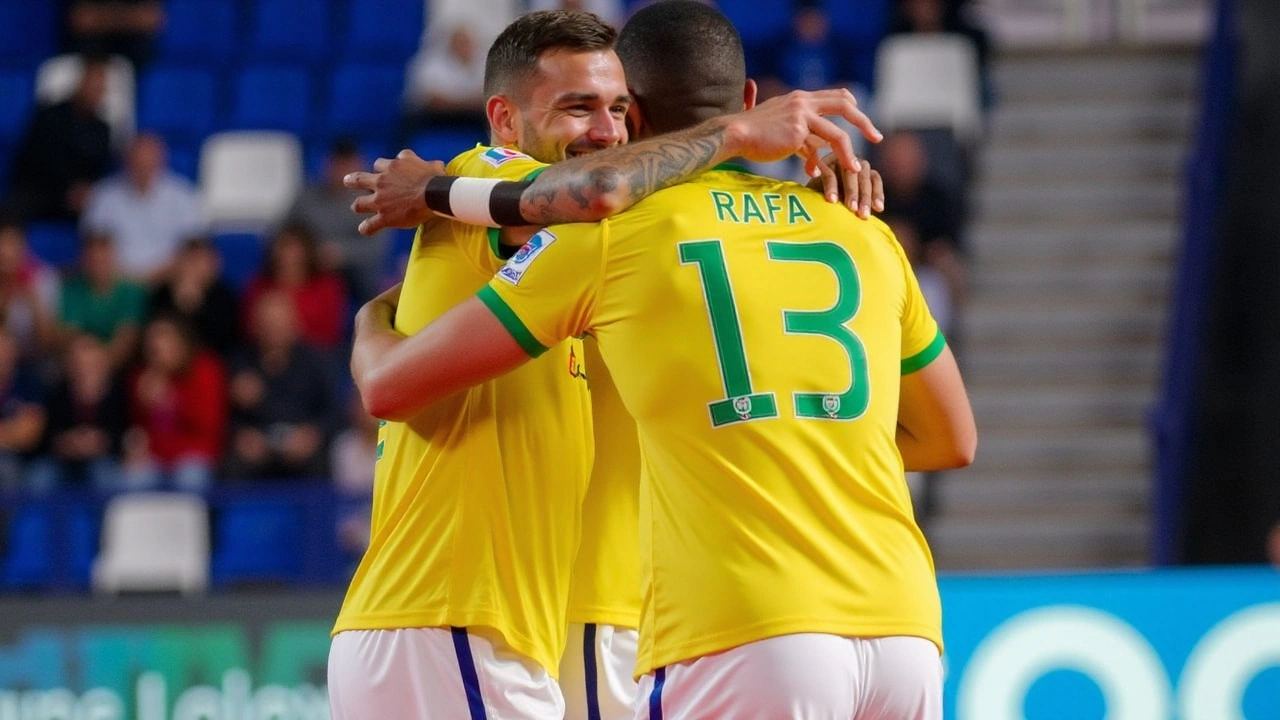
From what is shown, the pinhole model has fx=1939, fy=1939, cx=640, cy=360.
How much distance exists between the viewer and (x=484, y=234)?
394 centimetres

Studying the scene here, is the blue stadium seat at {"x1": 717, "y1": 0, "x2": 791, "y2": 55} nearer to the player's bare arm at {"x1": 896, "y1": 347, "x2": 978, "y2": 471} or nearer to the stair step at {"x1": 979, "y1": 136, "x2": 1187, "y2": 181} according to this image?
the stair step at {"x1": 979, "y1": 136, "x2": 1187, "y2": 181}

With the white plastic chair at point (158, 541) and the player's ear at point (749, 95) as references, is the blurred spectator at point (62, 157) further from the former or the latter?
the player's ear at point (749, 95)

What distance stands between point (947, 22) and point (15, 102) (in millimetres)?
6868

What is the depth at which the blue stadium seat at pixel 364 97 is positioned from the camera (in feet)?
44.5

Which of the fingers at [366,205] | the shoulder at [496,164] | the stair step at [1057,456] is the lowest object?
the stair step at [1057,456]

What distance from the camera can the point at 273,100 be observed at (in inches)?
547

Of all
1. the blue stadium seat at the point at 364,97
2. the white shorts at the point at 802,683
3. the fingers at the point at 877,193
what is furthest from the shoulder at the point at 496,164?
the blue stadium seat at the point at 364,97

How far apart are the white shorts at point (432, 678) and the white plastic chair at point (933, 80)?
29.2ft

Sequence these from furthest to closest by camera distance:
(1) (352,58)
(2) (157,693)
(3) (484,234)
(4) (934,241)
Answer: (1) (352,58) < (4) (934,241) < (2) (157,693) < (3) (484,234)

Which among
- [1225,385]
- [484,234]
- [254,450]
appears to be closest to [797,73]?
[1225,385]

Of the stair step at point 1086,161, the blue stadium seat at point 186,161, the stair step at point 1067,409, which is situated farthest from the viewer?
the blue stadium seat at point 186,161

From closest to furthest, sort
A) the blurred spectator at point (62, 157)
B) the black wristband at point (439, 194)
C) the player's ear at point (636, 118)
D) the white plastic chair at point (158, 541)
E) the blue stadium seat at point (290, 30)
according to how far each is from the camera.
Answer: the player's ear at point (636, 118) < the black wristband at point (439, 194) < the white plastic chair at point (158, 541) < the blurred spectator at point (62, 157) < the blue stadium seat at point (290, 30)

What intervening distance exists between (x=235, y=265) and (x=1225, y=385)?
6.28 m

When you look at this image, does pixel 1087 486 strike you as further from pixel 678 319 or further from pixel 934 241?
pixel 678 319
